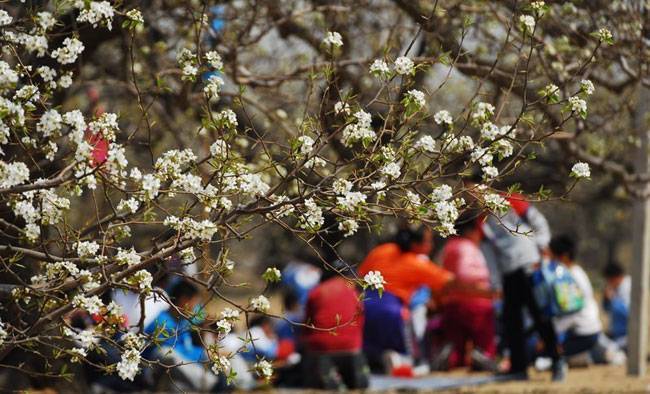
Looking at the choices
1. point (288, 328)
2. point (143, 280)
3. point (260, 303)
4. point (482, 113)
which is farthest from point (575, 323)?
point (143, 280)

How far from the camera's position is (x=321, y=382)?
1019cm

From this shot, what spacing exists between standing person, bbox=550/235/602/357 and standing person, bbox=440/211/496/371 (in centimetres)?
72

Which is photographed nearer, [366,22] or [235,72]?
[235,72]

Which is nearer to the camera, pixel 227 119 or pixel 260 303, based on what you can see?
pixel 227 119

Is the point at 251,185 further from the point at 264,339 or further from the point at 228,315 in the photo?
the point at 264,339

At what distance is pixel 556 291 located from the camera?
1138cm

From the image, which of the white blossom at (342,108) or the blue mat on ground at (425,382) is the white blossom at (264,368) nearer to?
the white blossom at (342,108)

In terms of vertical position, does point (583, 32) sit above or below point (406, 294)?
above

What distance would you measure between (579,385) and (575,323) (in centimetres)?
144

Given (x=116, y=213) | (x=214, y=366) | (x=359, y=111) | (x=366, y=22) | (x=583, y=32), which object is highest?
(x=366, y=22)

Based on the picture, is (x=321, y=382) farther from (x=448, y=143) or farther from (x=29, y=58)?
(x=448, y=143)

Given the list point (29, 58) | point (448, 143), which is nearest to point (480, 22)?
point (29, 58)

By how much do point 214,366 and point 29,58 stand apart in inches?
104

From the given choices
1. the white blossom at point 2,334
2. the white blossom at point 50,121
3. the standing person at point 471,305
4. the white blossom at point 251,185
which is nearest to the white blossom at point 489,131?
the white blossom at point 251,185
